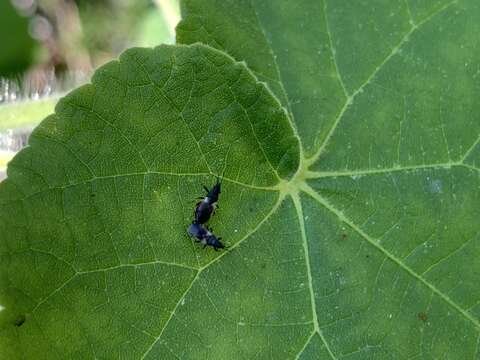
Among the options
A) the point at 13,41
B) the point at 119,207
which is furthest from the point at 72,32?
the point at 119,207

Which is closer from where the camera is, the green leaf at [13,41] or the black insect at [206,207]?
the black insect at [206,207]

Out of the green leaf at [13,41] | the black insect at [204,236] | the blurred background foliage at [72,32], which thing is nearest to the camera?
the black insect at [204,236]

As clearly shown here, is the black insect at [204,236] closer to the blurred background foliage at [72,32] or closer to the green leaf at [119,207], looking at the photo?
the green leaf at [119,207]

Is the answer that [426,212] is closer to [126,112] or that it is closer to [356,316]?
[356,316]

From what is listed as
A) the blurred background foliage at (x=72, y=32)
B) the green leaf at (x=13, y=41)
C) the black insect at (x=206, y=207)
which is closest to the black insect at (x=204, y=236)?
the black insect at (x=206, y=207)

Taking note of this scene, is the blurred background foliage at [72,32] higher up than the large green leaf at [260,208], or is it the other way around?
the blurred background foliage at [72,32]

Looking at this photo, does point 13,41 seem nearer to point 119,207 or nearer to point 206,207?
point 119,207
